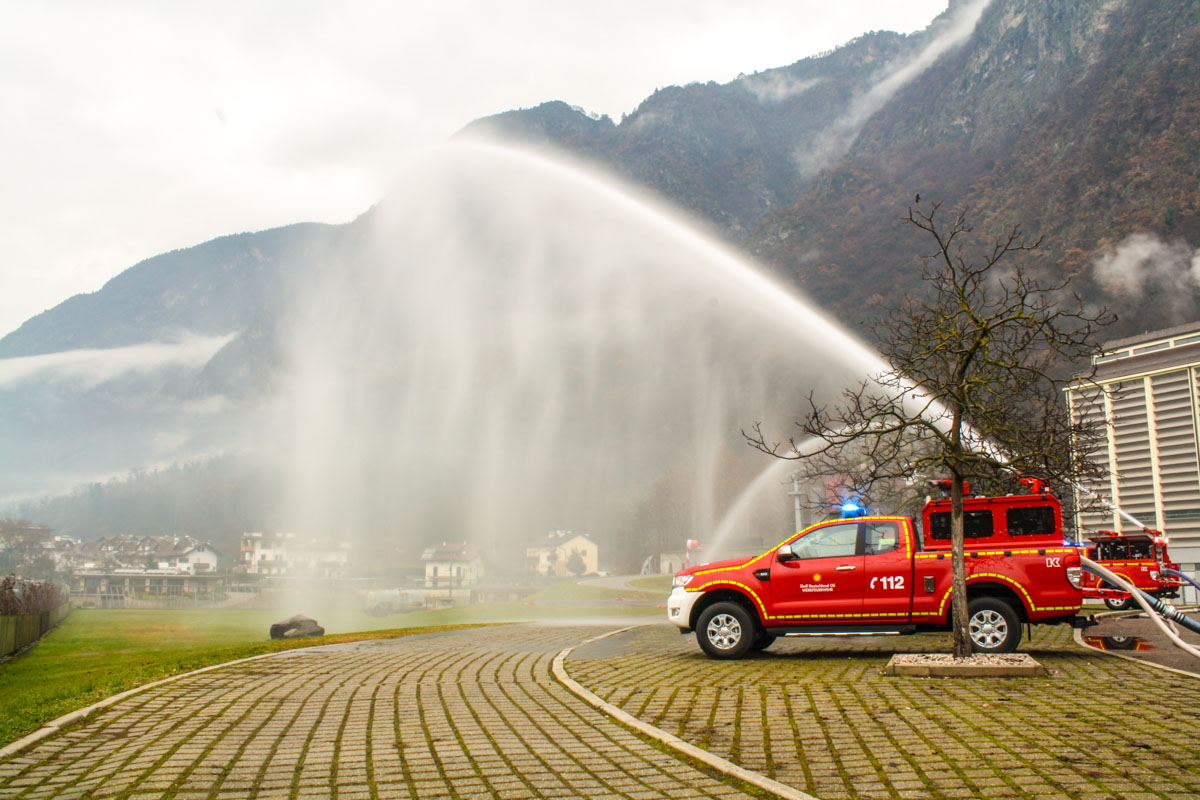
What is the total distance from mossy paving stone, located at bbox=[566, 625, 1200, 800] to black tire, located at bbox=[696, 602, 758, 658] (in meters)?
0.45

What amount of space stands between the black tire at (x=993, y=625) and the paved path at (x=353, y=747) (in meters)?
6.38

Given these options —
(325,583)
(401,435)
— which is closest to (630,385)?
(401,435)

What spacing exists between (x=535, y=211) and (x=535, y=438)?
29.8 metres

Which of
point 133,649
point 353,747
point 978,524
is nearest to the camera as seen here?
point 353,747

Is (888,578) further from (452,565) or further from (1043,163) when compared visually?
(1043,163)

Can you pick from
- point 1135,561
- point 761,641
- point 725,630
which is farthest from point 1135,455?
point 725,630

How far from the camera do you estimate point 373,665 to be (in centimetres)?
1213

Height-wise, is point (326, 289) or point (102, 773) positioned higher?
point (326, 289)

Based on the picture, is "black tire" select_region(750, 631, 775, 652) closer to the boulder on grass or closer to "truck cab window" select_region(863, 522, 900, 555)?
"truck cab window" select_region(863, 522, 900, 555)

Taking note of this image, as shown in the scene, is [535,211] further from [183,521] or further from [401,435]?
[183,521]

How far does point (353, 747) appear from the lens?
666cm

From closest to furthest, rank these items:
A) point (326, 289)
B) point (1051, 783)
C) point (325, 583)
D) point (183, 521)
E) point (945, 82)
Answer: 1. point (1051, 783)
2. point (325, 583)
3. point (326, 289)
4. point (183, 521)
5. point (945, 82)

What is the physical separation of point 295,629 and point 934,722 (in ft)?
58.8

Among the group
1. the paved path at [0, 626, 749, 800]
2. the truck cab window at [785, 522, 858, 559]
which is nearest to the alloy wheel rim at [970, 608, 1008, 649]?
the truck cab window at [785, 522, 858, 559]
